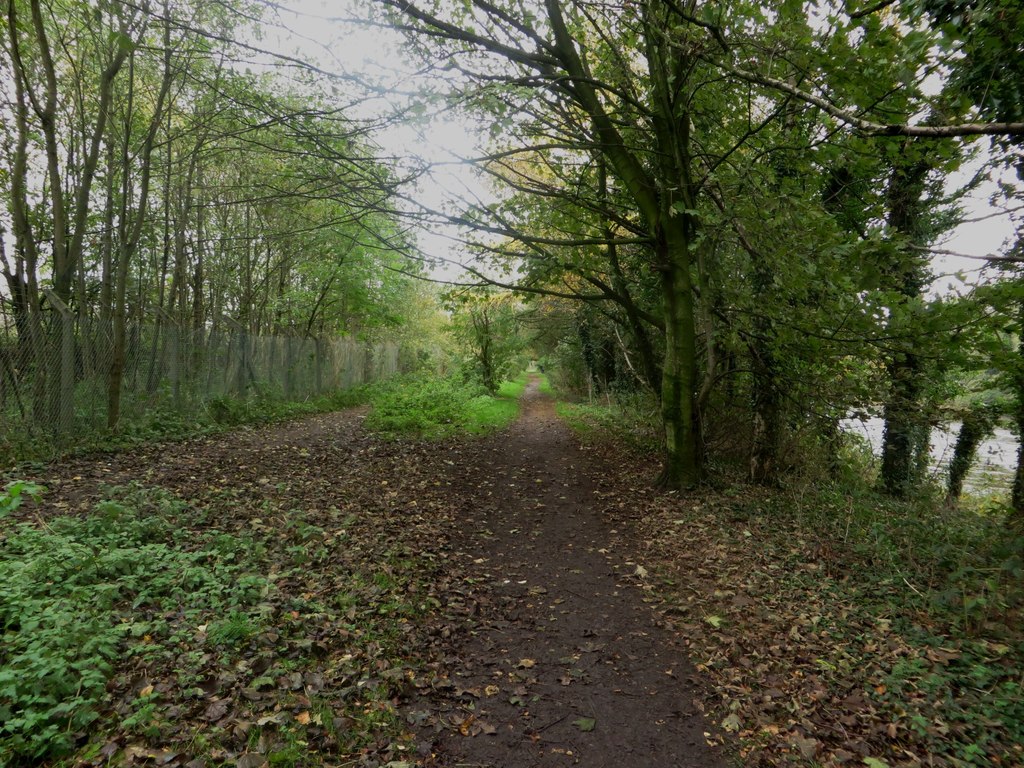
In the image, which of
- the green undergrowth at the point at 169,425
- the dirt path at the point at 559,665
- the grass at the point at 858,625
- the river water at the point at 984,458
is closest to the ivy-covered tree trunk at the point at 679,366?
the grass at the point at 858,625

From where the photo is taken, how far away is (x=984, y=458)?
8945 millimetres

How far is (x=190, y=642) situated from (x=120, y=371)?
8.11m

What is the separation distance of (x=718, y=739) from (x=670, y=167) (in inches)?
291

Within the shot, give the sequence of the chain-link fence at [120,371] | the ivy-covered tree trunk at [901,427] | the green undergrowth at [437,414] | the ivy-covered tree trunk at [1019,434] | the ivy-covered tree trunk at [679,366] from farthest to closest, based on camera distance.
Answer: the green undergrowth at [437,414] → the chain-link fence at [120,371] → the ivy-covered tree trunk at [679,366] → the ivy-covered tree trunk at [901,427] → the ivy-covered tree trunk at [1019,434]

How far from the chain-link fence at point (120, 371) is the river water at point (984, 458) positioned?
12.6 metres

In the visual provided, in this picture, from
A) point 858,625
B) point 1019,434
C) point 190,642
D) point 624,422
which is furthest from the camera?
point 624,422

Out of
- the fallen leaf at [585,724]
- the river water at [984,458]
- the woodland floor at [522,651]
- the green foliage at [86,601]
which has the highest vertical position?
the river water at [984,458]

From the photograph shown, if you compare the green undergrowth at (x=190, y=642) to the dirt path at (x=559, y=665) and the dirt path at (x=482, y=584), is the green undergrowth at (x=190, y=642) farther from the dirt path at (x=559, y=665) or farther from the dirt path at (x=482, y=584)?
the dirt path at (x=559, y=665)

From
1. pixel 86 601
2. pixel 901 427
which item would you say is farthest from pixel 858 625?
pixel 86 601

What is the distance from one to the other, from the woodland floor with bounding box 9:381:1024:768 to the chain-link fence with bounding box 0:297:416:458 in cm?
190

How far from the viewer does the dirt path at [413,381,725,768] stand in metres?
3.39

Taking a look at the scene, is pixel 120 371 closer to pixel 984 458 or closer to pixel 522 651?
pixel 522 651

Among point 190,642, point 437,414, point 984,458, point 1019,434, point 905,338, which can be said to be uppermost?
point 905,338

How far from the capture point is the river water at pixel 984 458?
7441 mm
